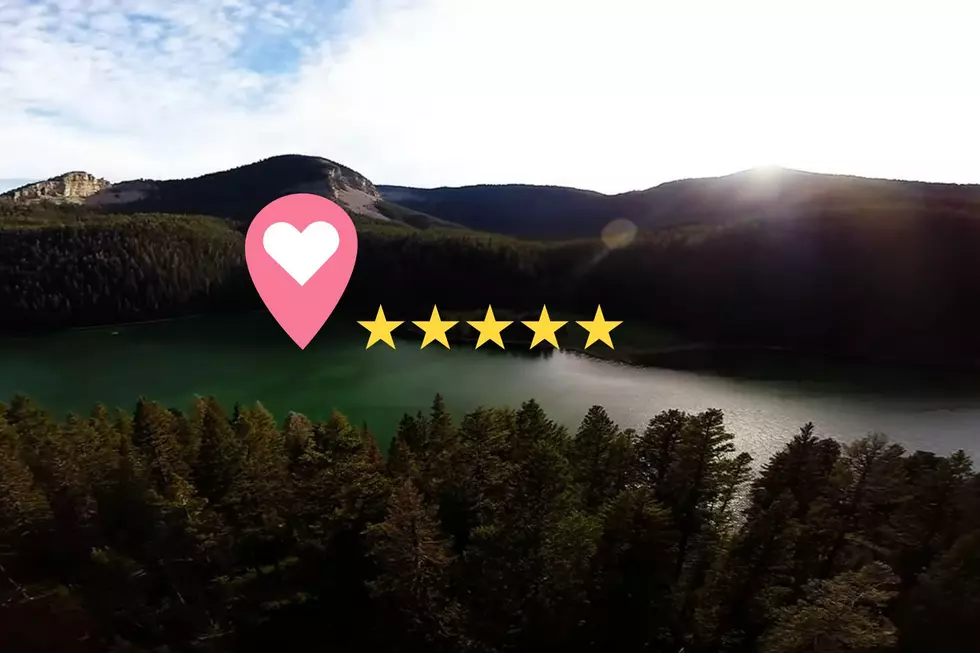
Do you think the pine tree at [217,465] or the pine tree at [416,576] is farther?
the pine tree at [217,465]

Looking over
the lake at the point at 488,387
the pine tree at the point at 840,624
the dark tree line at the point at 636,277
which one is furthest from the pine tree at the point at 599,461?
the dark tree line at the point at 636,277

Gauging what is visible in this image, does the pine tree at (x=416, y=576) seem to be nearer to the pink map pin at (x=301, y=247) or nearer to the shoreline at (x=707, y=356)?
the pink map pin at (x=301, y=247)

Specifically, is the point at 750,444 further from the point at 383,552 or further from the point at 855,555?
the point at 383,552

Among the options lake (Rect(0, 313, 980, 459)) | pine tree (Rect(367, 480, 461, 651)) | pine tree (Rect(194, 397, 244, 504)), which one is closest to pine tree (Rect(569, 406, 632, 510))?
pine tree (Rect(367, 480, 461, 651))

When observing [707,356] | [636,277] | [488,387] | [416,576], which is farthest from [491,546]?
[636,277]

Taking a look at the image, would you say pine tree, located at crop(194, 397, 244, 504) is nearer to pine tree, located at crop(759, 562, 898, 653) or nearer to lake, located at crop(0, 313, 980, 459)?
pine tree, located at crop(759, 562, 898, 653)

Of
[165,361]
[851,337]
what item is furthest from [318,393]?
[851,337]

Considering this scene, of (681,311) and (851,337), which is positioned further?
(681,311)

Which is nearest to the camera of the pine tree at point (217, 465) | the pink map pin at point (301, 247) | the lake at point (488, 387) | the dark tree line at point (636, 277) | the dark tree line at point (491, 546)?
the dark tree line at point (491, 546)
